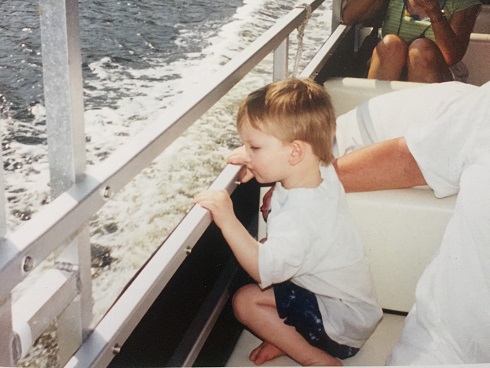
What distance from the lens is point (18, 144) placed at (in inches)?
242

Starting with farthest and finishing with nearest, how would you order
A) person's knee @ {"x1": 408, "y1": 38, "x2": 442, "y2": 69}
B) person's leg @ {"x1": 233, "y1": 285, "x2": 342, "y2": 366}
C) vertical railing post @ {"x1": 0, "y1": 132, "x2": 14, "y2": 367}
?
person's knee @ {"x1": 408, "y1": 38, "x2": 442, "y2": 69} < person's leg @ {"x1": 233, "y1": 285, "x2": 342, "y2": 366} < vertical railing post @ {"x1": 0, "y1": 132, "x2": 14, "y2": 367}

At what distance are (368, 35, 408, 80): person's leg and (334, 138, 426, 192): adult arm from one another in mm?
1265

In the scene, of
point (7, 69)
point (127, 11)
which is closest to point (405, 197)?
point (7, 69)

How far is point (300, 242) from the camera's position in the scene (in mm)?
1266

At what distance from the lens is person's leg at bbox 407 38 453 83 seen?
2.68m

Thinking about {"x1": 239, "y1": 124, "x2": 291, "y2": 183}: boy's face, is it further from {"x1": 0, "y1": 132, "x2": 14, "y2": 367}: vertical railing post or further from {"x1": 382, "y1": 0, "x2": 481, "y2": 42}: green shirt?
{"x1": 382, "y1": 0, "x2": 481, "y2": 42}: green shirt

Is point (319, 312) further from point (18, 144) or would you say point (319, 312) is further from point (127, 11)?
point (127, 11)

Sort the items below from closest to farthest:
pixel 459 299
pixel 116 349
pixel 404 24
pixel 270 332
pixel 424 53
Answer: pixel 116 349
pixel 459 299
pixel 270 332
pixel 424 53
pixel 404 24

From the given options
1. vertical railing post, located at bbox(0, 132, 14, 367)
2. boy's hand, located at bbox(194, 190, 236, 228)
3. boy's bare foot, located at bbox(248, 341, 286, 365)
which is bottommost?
boy's bare foot, located at bbox(248, 341, 286, 365)

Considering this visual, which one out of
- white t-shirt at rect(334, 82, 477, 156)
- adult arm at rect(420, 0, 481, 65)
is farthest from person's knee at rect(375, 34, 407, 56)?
white t-shirt at rect(334, 82, 477, 156)

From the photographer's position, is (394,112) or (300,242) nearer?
(300,242)

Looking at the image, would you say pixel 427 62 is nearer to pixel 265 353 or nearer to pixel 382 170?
pixel 382 170

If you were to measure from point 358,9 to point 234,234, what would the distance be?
1975 millimetres

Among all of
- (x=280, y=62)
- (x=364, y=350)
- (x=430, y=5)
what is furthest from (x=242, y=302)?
(x=430, y=5)
